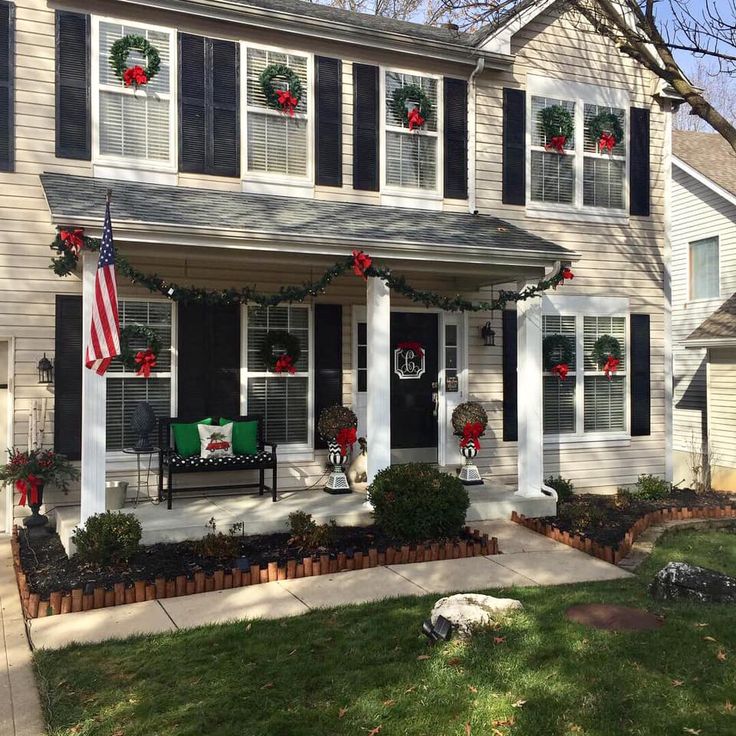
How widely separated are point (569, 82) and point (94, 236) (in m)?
7.23

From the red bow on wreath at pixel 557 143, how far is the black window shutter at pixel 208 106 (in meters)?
4.43

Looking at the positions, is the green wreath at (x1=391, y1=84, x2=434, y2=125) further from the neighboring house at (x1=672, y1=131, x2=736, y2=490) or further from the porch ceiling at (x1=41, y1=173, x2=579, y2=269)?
the neighboring house at (x1=672, y1=131, x2=736, y2=490)

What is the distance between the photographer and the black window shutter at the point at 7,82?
7.80m

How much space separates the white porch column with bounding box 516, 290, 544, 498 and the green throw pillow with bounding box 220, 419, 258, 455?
323 cm

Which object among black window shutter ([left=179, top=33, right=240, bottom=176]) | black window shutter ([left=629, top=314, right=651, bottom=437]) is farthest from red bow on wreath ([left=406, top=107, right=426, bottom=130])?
black window shutter ([left=629, top=314, right=651, bottom=437])

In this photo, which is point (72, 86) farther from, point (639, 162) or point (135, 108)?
point (639, 162)

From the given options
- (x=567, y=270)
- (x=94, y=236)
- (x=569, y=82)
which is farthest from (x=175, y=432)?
(x=569, y=82)

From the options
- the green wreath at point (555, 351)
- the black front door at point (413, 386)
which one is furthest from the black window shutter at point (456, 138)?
the green wreath at point (555, 351)

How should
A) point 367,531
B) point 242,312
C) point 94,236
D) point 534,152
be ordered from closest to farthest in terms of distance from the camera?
point 94,236
point 367,531
point 242,312
point 534,152

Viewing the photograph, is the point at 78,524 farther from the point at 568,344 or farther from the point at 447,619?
the point at 568,344

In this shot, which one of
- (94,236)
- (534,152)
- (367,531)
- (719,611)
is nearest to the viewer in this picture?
(719,611)

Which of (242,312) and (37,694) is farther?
(242,312)

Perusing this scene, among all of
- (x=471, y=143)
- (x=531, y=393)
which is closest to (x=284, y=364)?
(x=531, y=393)

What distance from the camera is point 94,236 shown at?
21.9 ft
